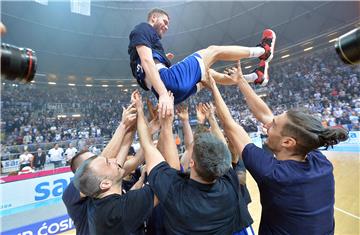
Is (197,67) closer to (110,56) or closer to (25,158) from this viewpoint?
(25,158)

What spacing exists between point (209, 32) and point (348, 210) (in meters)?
14.1

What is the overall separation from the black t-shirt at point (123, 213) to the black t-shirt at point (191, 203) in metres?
0.09

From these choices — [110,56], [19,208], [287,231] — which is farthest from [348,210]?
[110,56]

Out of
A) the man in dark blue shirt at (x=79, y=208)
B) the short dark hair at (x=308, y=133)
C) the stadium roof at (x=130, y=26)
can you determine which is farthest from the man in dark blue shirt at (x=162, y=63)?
the stadium roof at (x=130, y=26)

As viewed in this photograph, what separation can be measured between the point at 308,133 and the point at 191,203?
0.75 m

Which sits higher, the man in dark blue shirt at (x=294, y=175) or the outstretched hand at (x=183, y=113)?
the outstretched hand at (x=183, y=113)

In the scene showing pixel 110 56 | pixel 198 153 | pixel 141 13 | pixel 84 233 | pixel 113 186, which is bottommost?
pixel 84 233

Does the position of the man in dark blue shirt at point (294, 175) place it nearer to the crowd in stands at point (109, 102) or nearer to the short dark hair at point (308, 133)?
the short dark hair at point (308, 133)

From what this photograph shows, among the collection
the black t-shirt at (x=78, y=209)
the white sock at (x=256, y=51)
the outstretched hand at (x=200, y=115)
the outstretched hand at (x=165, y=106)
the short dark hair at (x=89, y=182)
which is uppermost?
the white sock at (x=256, y=51)

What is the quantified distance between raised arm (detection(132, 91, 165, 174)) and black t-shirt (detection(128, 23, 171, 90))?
1.23 feet

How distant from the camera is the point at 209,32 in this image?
17.1 metres

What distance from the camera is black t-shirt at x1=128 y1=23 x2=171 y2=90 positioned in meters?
2.14

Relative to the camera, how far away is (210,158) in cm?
141

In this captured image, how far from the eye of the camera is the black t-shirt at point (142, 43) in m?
2.14
